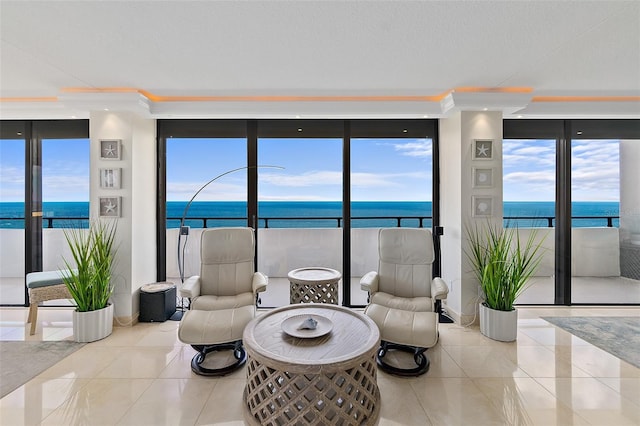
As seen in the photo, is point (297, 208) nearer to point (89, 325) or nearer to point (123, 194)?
point (123, 194)

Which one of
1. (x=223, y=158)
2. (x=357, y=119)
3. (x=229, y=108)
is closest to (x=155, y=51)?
(x=229, y=108)

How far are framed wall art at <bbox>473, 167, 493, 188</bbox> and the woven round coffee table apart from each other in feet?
8.10

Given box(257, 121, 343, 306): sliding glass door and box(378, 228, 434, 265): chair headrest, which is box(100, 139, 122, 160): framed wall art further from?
box(378, 228, 434, 265): chair headrest

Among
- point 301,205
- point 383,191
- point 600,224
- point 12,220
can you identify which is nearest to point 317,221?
point 301,205

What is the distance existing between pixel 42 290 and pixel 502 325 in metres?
5.09

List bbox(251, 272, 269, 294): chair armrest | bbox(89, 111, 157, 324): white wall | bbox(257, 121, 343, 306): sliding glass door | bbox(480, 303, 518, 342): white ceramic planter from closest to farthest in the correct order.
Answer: bbox(251, 272, 269, 294): chair armrest
bbox(480, 303, 518, 342): white ceramic planter
bbox(89, 111, 157, 324): white wall
bbox(257, 121, 343, 306): sliding glass door

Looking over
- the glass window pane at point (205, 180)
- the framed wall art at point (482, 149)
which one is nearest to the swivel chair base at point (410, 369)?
the framed wall art at point (482, 149)

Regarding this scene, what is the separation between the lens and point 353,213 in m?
4.22

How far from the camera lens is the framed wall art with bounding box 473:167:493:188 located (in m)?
3.63

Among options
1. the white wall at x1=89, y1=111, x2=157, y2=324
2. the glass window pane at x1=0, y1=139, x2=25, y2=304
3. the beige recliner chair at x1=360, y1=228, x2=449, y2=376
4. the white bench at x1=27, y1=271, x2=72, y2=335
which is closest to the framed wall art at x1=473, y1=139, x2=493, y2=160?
the beige recliner chair at x1=360, y1=228, x2=449, y2=376

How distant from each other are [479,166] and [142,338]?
4.36m

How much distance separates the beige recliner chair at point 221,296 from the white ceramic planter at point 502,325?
247 centimetres

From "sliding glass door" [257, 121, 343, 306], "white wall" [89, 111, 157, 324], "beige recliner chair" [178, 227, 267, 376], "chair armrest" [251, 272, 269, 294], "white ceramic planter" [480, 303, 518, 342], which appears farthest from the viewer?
"sliding glass door" [257, 121, 343, 306]

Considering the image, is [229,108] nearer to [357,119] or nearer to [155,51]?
[155,51]
